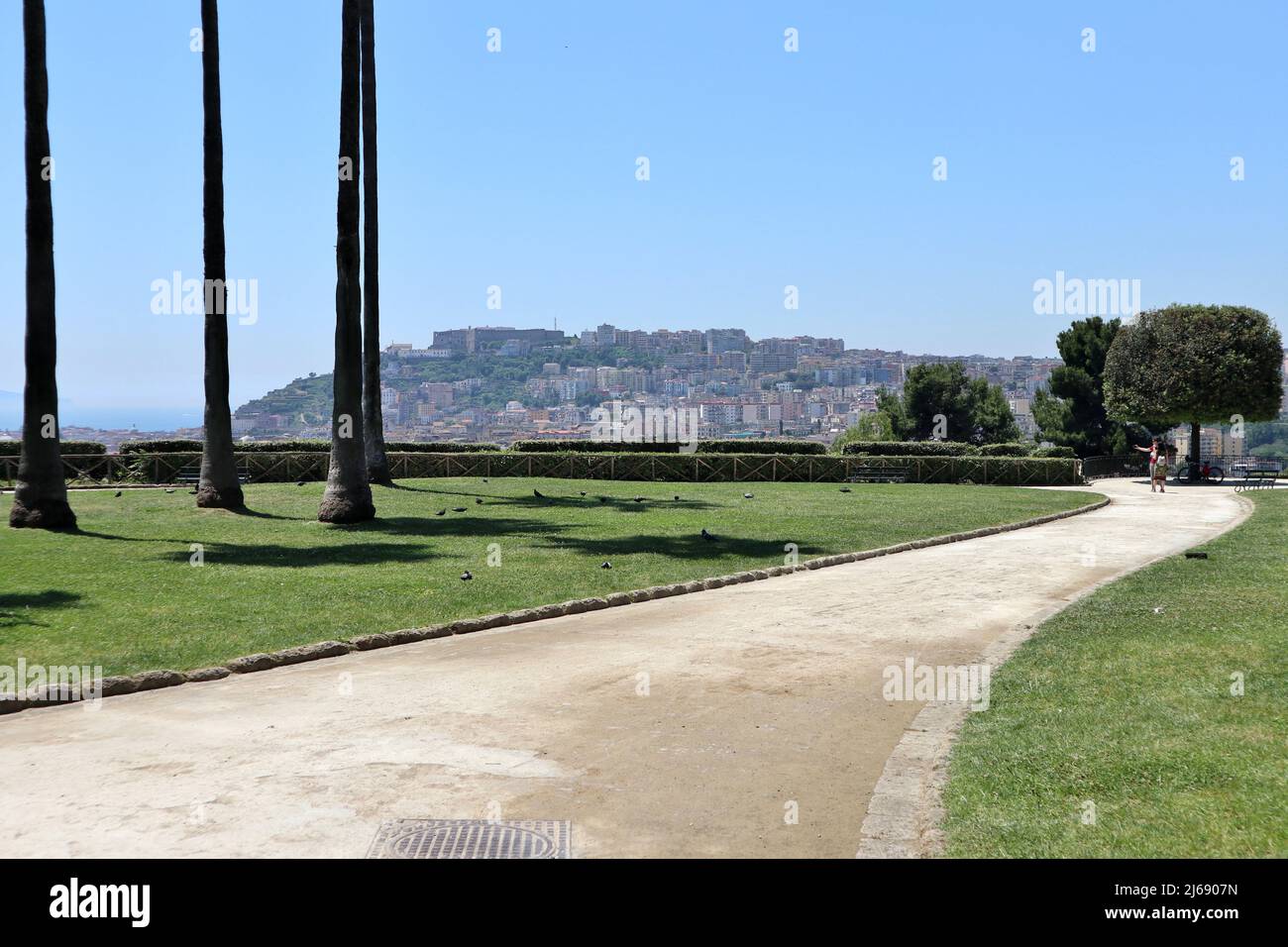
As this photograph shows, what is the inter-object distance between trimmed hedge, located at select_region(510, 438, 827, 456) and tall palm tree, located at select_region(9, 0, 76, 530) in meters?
24.6

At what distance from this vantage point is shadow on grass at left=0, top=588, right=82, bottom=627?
39.8ft

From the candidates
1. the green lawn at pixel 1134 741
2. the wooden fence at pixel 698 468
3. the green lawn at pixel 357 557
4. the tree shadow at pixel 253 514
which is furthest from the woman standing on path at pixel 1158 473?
the tree shadow at pixel 253 514

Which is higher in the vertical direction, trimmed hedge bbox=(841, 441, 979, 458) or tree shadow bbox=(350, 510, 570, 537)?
trimmed hedge bbox=(841, 441, 979, 458)

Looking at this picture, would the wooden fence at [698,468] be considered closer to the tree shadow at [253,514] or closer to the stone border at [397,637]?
the tree shadow at [253,514]

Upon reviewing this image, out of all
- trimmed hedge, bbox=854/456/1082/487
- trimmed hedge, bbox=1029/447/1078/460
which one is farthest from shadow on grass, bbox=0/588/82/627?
trimmed hedge, bbox=1029/447/1078/460

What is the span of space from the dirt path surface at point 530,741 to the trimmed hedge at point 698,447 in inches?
1255

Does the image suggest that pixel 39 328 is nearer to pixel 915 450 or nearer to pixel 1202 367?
pixel 915 450

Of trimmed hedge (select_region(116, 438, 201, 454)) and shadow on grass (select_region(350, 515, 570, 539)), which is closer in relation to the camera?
shadow on grass (select_region(350, 515, 570, 539))

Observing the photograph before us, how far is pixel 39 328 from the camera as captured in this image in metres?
22.0

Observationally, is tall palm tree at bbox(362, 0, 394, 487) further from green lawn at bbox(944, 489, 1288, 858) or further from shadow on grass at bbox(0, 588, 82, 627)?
green lawn at bbox(944, 489, 1288, 858)

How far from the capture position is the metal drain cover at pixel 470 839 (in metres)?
5.61

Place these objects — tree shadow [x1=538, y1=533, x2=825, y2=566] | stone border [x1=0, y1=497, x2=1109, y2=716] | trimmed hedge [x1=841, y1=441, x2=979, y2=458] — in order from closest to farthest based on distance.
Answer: stone border [x1=0, y1=497, x2=1109, y2=716]
tree shadow [x1=538, y1=533, x2=825, y2=566]
trimmed hedge [x1=841, y1=441, x2=979, y2=458]
